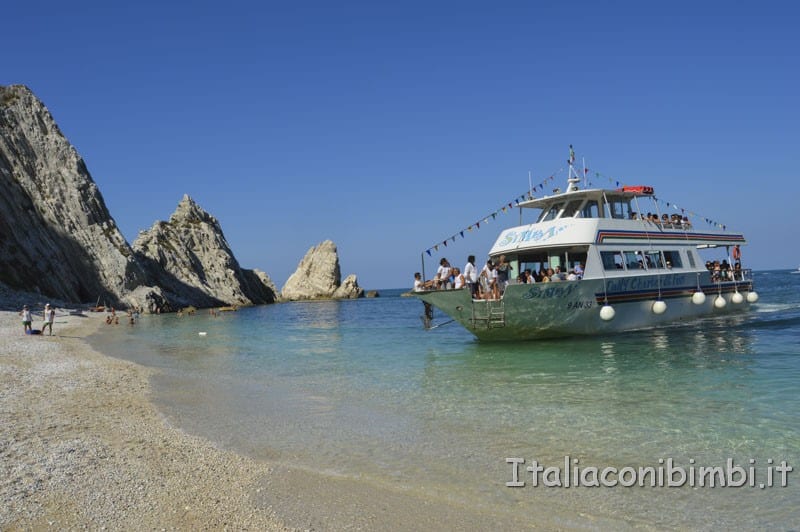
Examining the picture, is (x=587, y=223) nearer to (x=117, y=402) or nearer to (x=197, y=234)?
(x=117, y=402)

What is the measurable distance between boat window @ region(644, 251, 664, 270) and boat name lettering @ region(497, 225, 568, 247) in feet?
→ 15.8

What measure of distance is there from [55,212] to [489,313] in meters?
64.2

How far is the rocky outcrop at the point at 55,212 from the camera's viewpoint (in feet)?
198

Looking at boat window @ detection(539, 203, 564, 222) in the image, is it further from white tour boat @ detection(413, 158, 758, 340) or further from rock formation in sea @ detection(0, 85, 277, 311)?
rock formation in sea @ detection(0, 85, 277, 311)

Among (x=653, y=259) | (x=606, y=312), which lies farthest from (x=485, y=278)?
(x=653, y=259)

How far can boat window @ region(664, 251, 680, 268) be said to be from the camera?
25.5 meters

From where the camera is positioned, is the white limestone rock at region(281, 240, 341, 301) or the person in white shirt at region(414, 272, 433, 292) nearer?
the person in white shirt at region(414, 272, 433, 292)

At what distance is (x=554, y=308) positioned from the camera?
21219 mm

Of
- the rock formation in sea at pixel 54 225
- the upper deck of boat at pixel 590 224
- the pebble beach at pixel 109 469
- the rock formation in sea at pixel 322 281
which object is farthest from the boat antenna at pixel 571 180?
the rock formation in sea at pixel 322 281

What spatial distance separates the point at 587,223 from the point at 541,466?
15.7m

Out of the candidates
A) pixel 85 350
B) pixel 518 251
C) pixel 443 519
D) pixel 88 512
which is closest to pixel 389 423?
pixel 443 519

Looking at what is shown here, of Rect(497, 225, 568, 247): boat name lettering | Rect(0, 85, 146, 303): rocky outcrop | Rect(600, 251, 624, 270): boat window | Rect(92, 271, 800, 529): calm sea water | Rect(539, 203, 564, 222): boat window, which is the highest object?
Rect(0, 85, 146, 303): rocky outcrop

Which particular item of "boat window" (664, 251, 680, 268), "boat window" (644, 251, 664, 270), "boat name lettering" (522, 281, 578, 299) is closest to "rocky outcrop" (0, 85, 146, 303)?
"boat name lettering" (522, 281, 578, 299)

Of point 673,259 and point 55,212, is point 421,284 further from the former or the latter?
point 55,212
